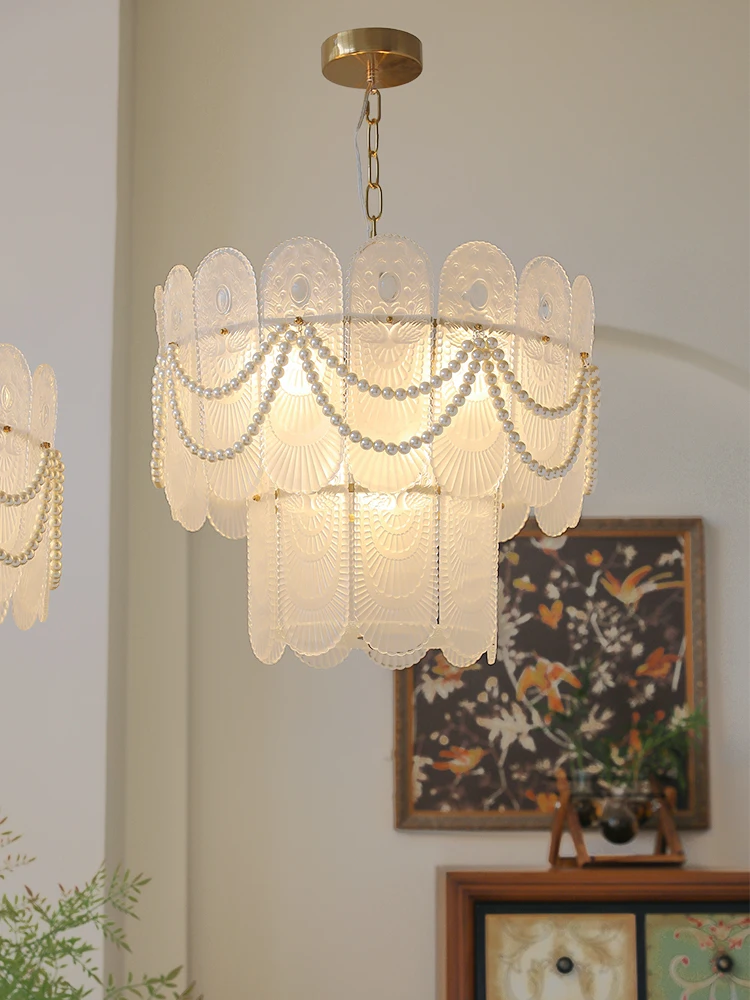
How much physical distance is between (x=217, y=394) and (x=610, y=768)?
205 centimetres

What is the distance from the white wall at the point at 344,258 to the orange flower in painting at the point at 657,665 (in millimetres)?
136

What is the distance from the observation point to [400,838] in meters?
3.30

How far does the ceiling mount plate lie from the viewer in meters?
1.90

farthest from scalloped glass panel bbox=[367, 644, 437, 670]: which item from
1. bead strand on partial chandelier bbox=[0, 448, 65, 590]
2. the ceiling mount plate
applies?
the ceiling mount plate

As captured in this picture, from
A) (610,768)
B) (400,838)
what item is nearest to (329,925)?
(400,838)

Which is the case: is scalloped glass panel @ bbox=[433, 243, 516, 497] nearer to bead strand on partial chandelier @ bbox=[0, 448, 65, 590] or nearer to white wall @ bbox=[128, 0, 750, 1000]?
bead strand on partial chandelier @ bbox=[0, 448, 65, 590]

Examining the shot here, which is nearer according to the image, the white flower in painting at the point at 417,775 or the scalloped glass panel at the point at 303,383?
the scalloped glass panel at the point at 303,383

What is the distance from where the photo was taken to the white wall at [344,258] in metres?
3.29

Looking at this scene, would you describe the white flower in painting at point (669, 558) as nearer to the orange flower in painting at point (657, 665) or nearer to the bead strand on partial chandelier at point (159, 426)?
the orange flower in painting at point (657, 665)

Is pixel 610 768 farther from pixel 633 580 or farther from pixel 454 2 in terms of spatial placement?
pixel 454 2

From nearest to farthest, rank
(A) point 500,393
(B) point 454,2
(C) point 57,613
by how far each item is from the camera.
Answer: (A) point 500,393 → (C) point 57,613 → (B) point 454,2

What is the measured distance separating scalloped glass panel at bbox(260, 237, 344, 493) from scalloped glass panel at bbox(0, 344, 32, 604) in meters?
0.51

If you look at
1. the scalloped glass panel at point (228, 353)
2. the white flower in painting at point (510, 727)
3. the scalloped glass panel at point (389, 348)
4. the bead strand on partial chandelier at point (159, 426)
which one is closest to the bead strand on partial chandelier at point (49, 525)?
the bead strand on partial chandelier at point (159, 426)

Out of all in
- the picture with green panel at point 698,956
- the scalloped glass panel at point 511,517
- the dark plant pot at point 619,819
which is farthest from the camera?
the dark plant pot at point 619,819
